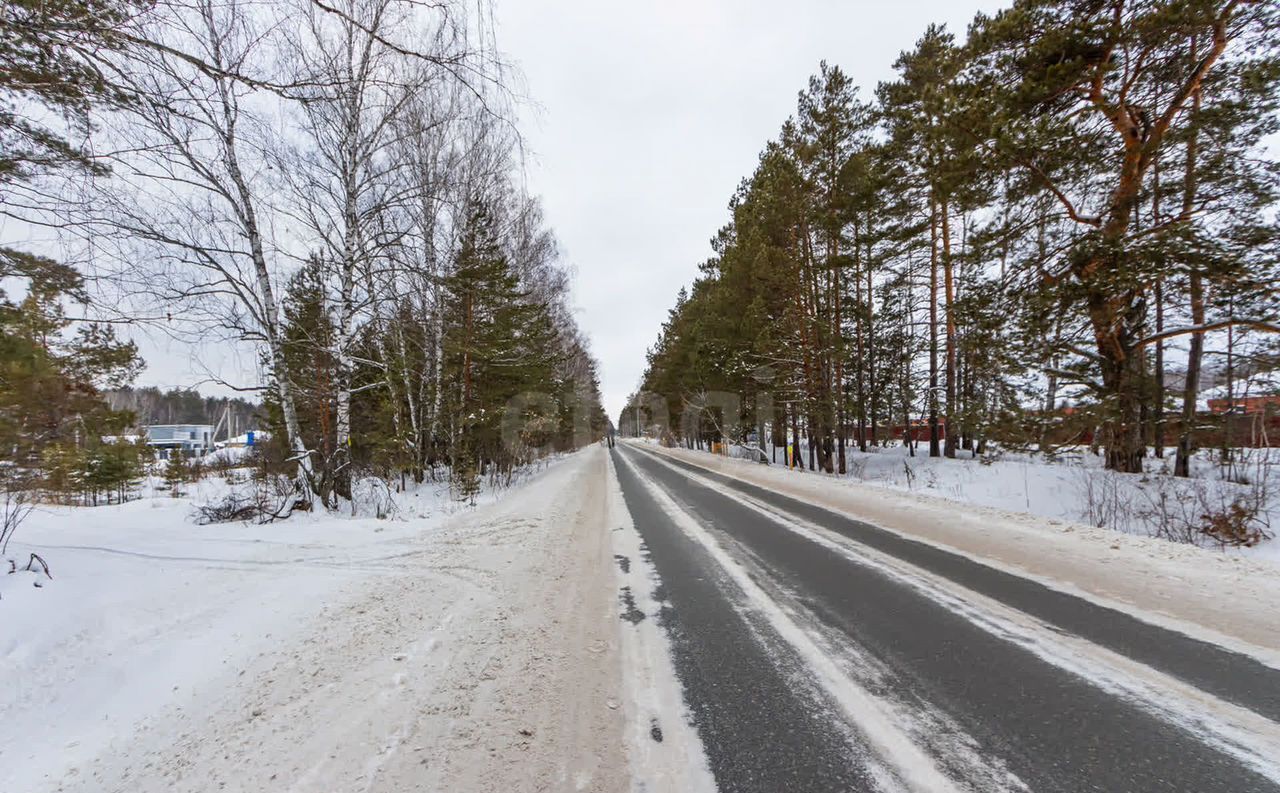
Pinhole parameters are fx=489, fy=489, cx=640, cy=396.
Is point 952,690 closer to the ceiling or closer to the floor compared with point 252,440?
closer to the floor

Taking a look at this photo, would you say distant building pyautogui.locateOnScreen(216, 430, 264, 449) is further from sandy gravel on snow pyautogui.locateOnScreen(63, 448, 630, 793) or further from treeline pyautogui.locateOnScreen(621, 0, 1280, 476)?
treeline pyautogui.locateOnScreen(621, 0, 1280, 476)

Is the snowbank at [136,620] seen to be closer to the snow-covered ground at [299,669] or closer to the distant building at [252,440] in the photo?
the snow-covered ground at [299,669]

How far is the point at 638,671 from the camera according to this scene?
9.46ft

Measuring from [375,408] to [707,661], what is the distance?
53.3ft

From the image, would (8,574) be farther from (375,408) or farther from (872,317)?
(872,317)

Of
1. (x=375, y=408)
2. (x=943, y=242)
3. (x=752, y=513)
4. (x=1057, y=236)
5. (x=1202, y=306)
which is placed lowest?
(x=752, y=513)

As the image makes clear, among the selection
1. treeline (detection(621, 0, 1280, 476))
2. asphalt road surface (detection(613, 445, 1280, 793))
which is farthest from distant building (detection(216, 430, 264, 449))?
treeline (detection(621, 0, 1280, 476))

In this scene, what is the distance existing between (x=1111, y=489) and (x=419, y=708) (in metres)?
12.7

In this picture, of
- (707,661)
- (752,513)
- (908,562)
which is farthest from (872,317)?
(707,661)

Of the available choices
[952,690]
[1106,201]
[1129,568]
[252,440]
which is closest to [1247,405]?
[1106,201]

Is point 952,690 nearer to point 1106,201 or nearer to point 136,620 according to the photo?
point 136,620

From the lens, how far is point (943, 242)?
56.0ft

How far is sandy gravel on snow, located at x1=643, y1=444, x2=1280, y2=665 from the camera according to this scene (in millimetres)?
3416

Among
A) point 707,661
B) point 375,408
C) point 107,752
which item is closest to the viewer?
point 107,752
